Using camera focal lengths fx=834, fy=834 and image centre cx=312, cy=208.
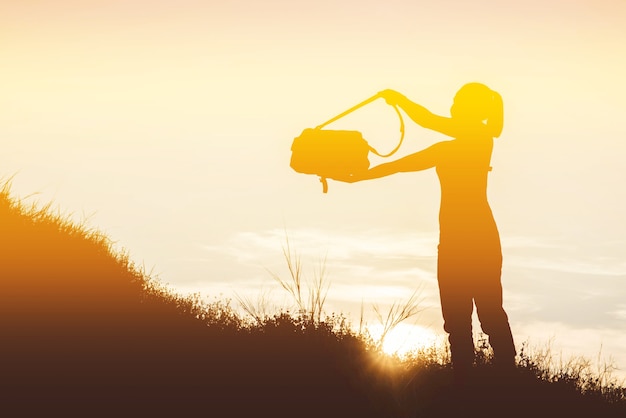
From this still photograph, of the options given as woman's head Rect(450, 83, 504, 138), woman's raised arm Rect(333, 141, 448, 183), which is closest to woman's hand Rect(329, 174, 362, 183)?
woman's raised arm Rect(333, 141, 448, 183)

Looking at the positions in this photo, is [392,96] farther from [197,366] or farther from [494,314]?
[197,366]

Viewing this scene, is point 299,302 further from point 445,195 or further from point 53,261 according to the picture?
point 53,261

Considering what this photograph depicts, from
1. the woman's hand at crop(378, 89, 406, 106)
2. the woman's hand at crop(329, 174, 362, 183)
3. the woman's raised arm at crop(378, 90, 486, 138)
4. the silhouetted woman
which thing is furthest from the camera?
the woman's hand at crop(329, 174, 362, 183)

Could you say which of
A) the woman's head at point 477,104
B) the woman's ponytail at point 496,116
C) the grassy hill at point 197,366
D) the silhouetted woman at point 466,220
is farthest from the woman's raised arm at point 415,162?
the grassy hill at point 197,366

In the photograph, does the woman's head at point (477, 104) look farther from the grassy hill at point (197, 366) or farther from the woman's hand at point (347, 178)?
the grassy hill at point (197, 366)

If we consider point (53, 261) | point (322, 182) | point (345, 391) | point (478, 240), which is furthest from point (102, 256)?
point (478, 240)

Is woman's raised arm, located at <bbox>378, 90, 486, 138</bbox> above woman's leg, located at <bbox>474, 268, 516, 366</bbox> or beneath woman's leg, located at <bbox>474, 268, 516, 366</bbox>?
above

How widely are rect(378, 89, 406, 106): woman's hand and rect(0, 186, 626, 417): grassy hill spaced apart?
247cm

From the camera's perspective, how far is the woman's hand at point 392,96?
7797mm

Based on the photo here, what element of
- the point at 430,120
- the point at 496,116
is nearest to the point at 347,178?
the point at 430,120

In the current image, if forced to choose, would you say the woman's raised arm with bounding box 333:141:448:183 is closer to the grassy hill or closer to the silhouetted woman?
the silhouetted woman

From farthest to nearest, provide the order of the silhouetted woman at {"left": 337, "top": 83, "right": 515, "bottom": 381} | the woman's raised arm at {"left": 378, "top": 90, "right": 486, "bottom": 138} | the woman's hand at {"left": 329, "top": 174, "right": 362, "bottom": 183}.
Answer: the woman's hand at {"left": 329, "top": 174, "right": 362, "bottom": 183}, the woman's raised arm at {"left": 378, "top": 90, "right": 486, "bottom": 138}, the silhouetted woman at {"left": 337, "top": 83, "right": 515, "bottom": 381}

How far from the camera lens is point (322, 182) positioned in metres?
8.30

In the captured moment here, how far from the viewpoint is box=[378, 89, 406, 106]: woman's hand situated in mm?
7797
